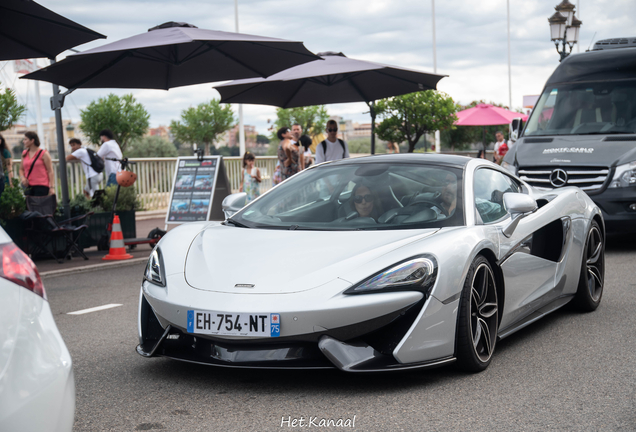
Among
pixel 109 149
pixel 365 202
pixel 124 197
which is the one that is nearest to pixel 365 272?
pixel 365 202

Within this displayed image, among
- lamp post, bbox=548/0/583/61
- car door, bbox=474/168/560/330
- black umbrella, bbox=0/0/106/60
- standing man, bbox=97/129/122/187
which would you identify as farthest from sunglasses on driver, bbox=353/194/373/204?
lamp post, bbox=548/0/583/61

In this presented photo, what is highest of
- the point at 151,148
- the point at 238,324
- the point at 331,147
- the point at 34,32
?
the point at 34,32

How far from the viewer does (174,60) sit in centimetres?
1008

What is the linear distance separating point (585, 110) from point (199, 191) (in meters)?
6.71

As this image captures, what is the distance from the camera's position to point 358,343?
357cm

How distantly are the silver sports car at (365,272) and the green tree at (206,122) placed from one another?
49997 mm

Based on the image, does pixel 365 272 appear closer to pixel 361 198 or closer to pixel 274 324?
pixel 274 324

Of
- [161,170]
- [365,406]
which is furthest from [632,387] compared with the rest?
[161,170]

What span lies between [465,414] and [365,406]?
46 centimetres

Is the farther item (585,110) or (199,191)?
(199,191)

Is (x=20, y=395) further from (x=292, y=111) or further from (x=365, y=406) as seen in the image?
(x=292, y=111)

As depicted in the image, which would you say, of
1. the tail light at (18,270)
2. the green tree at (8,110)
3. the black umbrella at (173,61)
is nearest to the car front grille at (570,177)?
the black umbrella at (173,61)

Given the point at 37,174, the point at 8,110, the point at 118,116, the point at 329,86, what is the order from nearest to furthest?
the point at 37,174, the point at 329,86, the point at 8,110, the point at 118,116

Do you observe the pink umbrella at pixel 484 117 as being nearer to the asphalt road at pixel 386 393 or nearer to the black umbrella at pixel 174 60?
the black umbrella at pixel 174 60
